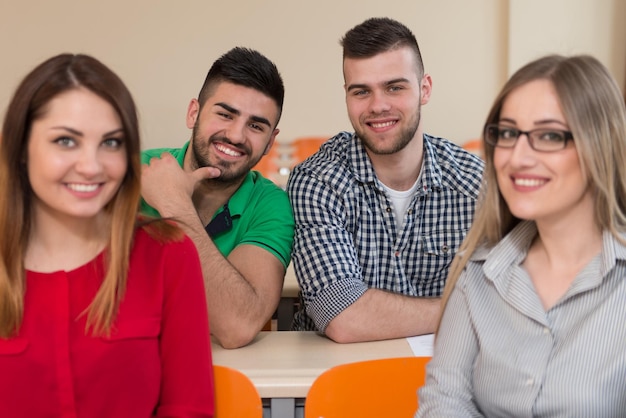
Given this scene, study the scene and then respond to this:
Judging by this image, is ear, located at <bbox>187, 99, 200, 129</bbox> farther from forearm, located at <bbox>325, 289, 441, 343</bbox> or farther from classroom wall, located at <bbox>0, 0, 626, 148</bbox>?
classroom wall, located at <bbox>0, 0, 626, 148</bbox>

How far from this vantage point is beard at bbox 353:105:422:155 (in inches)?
101

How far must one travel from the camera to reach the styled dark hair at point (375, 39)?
101 inches

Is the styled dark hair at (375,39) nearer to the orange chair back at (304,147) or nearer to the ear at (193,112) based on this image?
the ear at (193,112)

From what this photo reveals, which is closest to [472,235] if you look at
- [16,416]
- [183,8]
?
[16,416]

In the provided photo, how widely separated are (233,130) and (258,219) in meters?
0.29

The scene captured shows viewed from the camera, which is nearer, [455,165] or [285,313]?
[455,165]

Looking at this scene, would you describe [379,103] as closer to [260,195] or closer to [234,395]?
[260,195]

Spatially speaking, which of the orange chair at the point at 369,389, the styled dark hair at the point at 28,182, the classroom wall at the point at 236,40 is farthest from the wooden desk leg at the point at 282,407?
the classroom wall at the point at 236,40

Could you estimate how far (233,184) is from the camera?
2.57 m

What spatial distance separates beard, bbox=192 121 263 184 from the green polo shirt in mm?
53

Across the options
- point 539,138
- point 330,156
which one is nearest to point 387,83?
point 330,156

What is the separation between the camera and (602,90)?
1507mm

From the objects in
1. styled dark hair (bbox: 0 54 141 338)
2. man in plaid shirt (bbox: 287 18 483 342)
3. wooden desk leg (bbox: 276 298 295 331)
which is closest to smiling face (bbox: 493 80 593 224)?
styled dark hair (bbox: 0 54 141 338)

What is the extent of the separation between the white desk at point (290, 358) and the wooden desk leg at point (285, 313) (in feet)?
2.31
